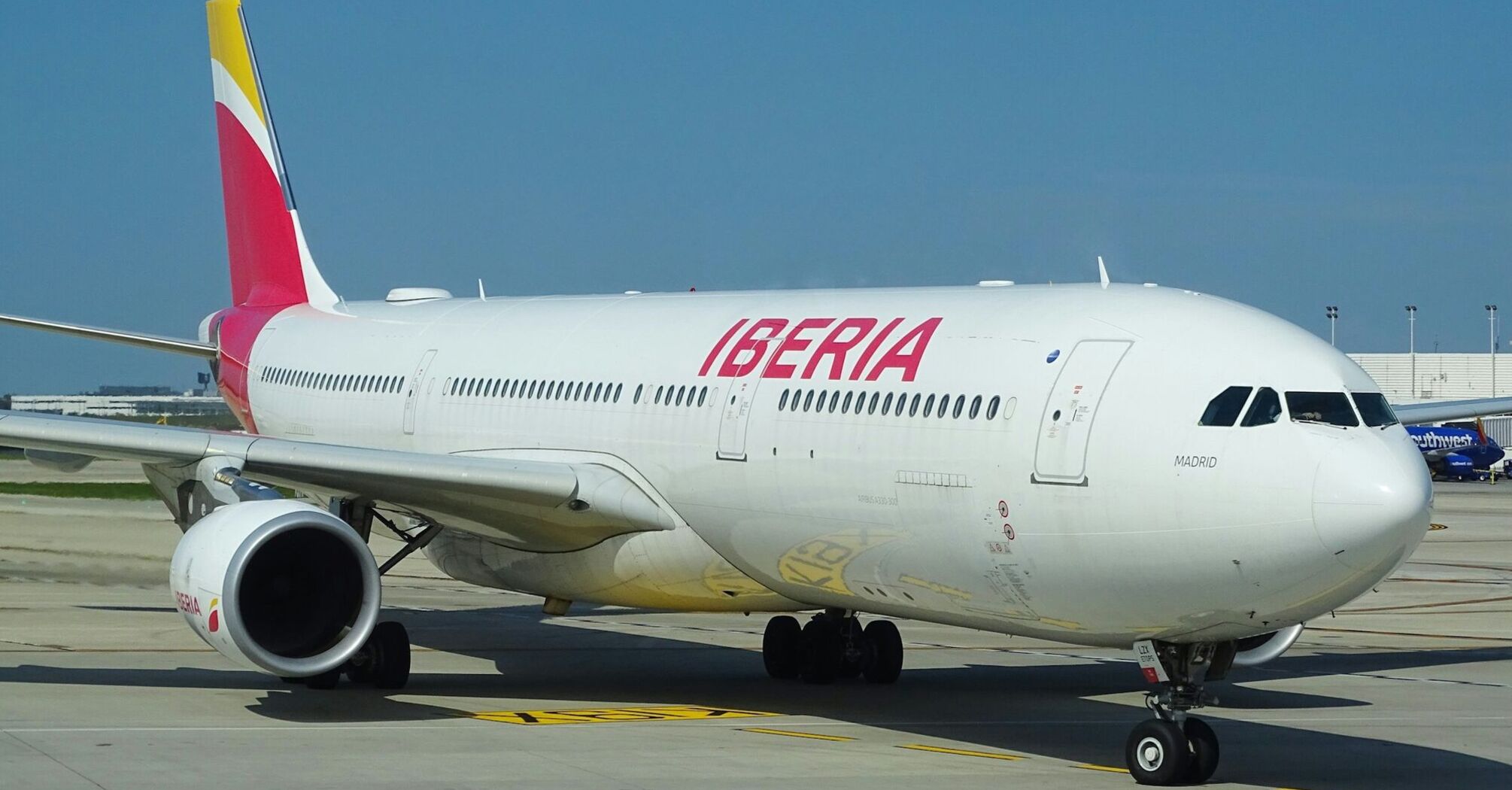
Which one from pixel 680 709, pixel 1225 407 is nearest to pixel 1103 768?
pixel 1225 407

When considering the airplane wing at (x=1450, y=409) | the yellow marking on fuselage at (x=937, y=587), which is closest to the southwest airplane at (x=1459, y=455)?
the airplane wing at (x=1450, y=409)

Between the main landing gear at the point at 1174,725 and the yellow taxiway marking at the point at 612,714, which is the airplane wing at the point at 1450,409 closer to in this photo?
the main landing gear at the point at 1174,725

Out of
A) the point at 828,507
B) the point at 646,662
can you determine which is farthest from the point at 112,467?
the point at 828,507

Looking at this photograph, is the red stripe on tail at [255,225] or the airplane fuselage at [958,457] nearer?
the airplane fuselage at [958,457]

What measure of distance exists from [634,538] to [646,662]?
416 cm

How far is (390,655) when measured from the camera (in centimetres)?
1720

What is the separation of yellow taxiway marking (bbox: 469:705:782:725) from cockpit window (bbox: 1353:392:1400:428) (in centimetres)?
613

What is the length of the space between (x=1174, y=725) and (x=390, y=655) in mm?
7463

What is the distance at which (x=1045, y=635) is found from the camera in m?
13.5

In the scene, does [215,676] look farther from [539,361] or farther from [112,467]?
[112,467]

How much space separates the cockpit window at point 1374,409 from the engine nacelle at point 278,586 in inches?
294

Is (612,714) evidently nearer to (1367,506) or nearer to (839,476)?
(839,476)

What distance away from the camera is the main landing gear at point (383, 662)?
17.2 meters

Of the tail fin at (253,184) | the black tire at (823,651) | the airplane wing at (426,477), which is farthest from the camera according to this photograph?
the tail fin at (253,184)
